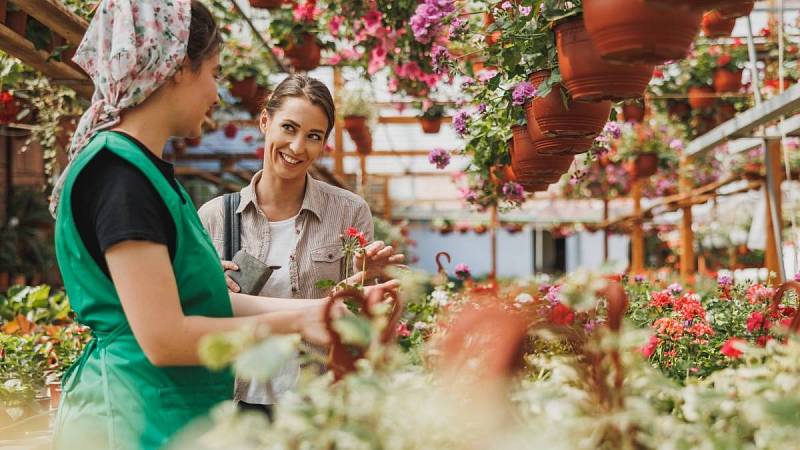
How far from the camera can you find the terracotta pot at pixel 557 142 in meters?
2.20

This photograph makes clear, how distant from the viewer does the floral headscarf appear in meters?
1.19

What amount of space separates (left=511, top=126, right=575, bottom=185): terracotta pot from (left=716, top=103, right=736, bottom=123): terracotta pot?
5544 mm

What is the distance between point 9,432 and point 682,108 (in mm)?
6981

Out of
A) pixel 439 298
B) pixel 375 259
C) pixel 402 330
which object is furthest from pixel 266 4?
pixel 375 259

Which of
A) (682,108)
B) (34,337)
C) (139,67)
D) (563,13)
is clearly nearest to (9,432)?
(34,337)

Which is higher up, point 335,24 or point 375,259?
point 335,24

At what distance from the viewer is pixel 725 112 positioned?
7.82m

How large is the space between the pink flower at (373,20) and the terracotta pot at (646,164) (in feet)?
16.1

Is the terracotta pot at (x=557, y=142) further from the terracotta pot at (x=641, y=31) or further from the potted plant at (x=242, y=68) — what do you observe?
the potted plant at (x=242, y=68)

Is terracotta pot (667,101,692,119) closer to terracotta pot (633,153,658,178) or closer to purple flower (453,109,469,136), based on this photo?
terracotta pot (633,153,658,178)

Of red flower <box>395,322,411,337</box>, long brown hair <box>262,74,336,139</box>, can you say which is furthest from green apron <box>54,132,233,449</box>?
red flower <box>395,322,411,337</box>

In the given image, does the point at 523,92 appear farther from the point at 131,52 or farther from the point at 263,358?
the point at 263,358

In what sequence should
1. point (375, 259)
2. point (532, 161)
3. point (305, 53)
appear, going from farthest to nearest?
point (305, 53), point (532, 161), point (375, 259)

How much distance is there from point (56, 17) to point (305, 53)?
2167mm
